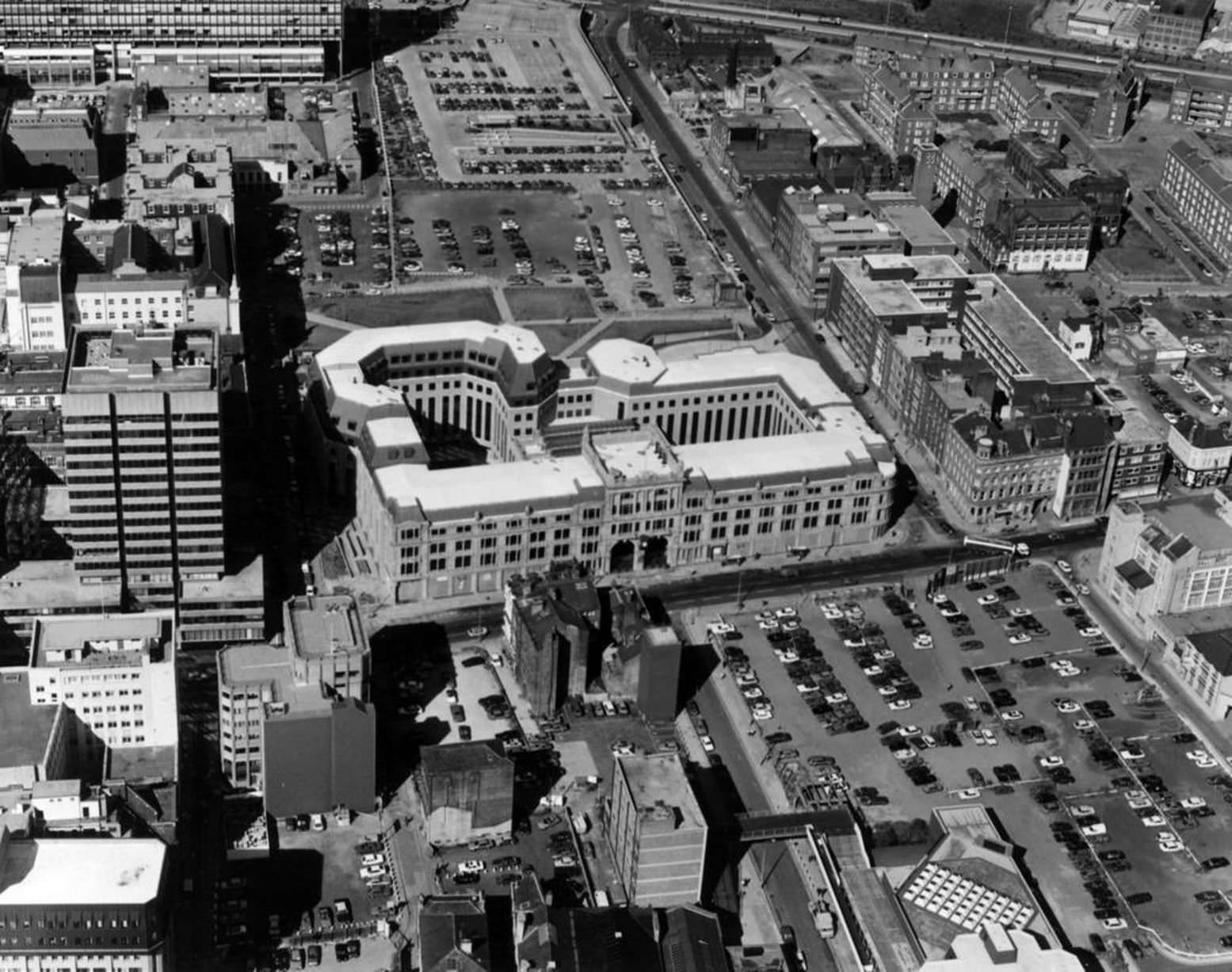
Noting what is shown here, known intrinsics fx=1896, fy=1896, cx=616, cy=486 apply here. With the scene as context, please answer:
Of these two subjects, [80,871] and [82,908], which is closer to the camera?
[82,908]

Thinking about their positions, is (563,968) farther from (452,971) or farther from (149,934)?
(149,934)

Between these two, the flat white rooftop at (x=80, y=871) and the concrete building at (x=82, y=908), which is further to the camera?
the flat white rooftop at (x=80, y=871)

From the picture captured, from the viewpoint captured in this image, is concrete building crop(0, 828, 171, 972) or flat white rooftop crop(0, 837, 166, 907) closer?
concrete building crop(0, 828, 171, 972)

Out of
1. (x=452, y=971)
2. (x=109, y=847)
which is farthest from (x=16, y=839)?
(x=452, y=971)

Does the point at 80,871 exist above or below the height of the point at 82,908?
above
